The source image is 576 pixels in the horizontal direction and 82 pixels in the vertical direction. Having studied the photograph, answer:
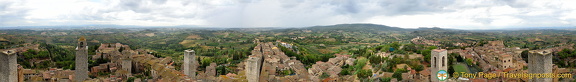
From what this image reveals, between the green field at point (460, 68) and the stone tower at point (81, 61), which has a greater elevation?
the stone tower at point (81, 61)

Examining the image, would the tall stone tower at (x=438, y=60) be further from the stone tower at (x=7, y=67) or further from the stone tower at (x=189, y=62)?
the stone tower at (x=7, y=67)

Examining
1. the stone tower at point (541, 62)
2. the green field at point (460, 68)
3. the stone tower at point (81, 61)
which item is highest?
the stone tower at point (541, 62)

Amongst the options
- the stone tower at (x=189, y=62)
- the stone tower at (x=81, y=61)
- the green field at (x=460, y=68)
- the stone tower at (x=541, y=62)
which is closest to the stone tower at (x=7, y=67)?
the stone tower at (x=189, y=62)

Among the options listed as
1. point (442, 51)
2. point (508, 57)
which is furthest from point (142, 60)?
point (508, 57)

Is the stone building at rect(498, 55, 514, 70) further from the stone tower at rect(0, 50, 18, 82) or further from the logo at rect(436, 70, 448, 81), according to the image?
the stone tower at rect(0, 50, 18, 82)

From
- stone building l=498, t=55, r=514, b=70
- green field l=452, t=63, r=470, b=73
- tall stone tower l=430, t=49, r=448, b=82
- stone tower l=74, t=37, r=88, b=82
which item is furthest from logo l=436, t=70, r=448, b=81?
stone tower l=74, t=37, r=88, b=82

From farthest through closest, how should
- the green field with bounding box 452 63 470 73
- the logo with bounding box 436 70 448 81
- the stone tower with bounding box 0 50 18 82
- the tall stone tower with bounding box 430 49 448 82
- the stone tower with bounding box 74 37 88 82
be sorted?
1. the green field with bounding box 452 63 470 73
2. the stone tower with bounding box 74 37 88 82
3. the tall stone tower with bounding box 430 49 448 82
4. the logo with bounding box 436 70 448 81
5. the stone tower with bounding box 0 50 18 82

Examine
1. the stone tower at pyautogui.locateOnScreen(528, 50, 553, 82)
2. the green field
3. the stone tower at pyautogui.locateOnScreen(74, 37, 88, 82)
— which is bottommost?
the green field

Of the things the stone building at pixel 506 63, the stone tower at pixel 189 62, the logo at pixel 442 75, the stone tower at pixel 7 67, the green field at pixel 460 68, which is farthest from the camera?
the stone building at pixel 506 63

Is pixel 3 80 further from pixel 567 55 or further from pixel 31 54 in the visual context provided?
pixel 567 55

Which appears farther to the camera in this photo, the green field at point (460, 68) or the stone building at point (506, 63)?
the stone building at point (506, 63)

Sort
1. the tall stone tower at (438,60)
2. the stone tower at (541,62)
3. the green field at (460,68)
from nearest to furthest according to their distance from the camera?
the stone tower at (541,62), the tall stone tower at (438,60), the green field at (460,68)
